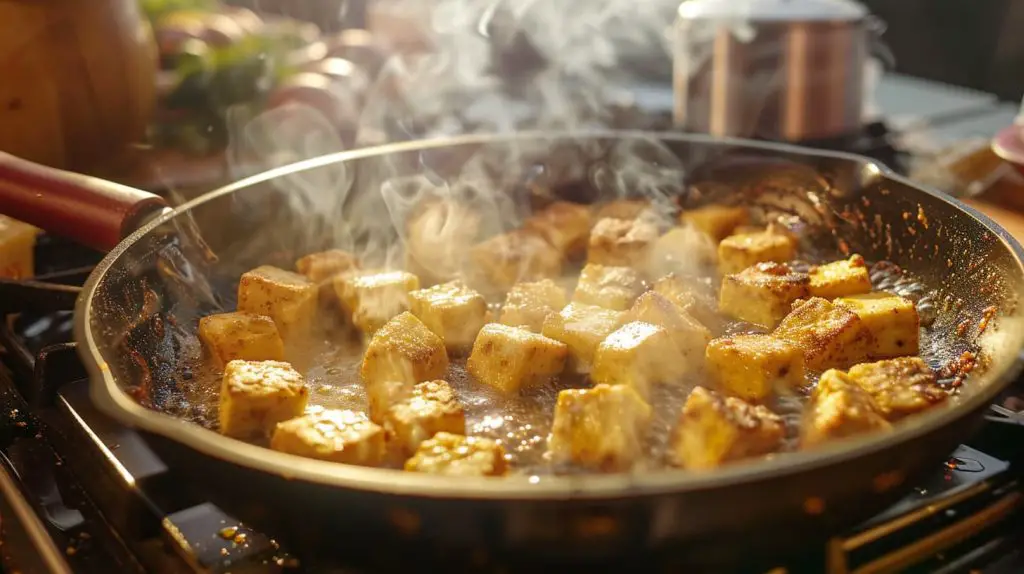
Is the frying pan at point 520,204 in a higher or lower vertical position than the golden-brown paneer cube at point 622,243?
higher

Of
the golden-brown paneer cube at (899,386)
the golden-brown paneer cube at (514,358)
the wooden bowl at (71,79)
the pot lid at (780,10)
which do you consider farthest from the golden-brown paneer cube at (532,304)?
the wooden bowl at (71,79)

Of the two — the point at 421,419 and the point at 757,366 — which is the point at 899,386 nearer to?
the point at 757,366

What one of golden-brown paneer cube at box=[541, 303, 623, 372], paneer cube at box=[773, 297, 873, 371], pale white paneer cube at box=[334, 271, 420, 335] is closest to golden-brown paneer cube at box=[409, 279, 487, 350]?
pale white paneer cube at box=[334, 271, 420, 335]

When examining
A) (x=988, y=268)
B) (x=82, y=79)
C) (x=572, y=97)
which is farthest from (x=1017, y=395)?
(x=82, y=79)

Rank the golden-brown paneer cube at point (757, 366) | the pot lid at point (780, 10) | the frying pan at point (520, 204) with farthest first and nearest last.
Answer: the pot lid at point (780, 10) < the golden-brown paneer cube at point (757, 366) < the frying pan at point (520, 204)

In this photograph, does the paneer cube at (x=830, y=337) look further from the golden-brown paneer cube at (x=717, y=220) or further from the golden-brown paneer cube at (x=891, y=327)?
the golden-brown paneer cube at (x=717, y=220)

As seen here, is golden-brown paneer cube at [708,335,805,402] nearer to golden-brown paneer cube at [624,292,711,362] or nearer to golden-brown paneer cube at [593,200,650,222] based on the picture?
golden-brown paneer cube at [624,292,711,362]
